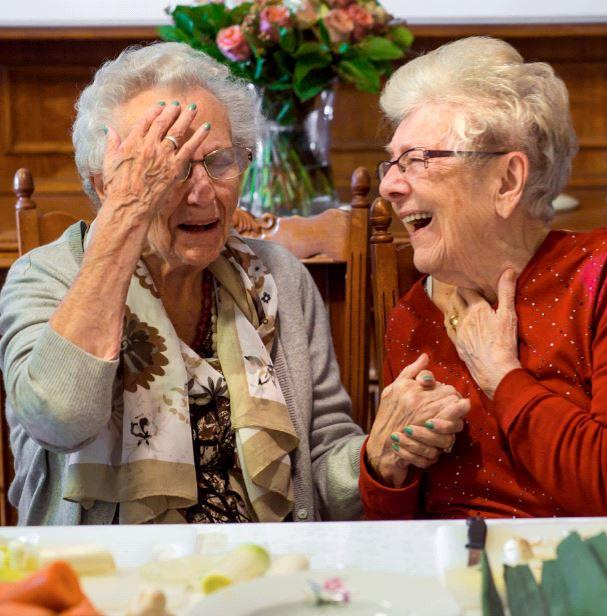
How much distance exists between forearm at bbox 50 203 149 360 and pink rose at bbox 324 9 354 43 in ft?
3.28

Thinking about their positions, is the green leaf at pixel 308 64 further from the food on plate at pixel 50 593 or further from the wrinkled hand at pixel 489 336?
the food on plate at pixel 50 593

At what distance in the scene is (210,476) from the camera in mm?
1562

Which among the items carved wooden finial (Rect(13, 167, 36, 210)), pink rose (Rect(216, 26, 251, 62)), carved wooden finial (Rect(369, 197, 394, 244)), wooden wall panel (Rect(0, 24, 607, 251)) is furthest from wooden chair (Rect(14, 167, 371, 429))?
wooden wall panel (Rect(0, 24, 607, 251))

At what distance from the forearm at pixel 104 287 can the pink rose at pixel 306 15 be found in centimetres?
99

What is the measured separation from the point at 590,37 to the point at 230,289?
7.09 feet

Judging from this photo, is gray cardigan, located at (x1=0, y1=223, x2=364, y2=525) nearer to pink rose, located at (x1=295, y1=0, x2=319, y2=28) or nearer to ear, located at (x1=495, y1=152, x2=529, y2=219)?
ear, located at (x1=495, y1=152, x2=529, y2=219)

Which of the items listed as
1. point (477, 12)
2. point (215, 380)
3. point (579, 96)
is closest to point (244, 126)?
point (215, 380)

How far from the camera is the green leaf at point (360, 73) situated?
2271 mm

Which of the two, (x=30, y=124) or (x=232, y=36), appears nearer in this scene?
(x=232, y=36)

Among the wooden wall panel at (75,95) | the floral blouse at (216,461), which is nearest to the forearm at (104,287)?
the floral blouse at (216,461)

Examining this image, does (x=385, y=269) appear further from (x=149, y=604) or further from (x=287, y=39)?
(x=149, y=604)

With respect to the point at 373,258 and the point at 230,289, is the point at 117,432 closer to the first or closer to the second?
the point at 230,289

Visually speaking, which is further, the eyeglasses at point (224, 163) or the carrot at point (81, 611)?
the eyeglasses at point (224, 163)

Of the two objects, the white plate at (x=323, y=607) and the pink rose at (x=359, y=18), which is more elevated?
the pink rose at (x=359, y=18)
